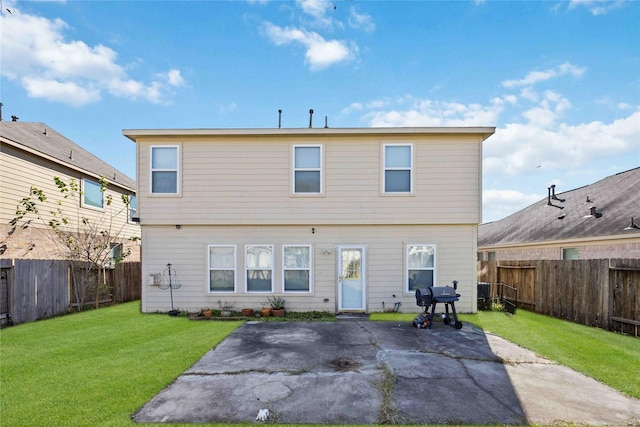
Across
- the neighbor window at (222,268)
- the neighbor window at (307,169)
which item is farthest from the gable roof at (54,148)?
the neighbor window at (307,169)

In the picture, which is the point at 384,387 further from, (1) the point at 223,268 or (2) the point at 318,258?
(1) the point at 223,268

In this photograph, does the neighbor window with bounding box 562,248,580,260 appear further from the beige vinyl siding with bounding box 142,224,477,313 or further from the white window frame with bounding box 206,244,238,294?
the white window frame with bounding box 206,244,238,294

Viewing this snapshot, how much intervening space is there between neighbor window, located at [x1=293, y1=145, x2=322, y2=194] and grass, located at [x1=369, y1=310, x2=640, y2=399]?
4047mm

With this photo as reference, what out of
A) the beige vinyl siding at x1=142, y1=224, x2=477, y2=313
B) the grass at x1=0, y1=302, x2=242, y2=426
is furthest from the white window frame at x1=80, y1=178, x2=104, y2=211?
the grass at x1=0, y1=302, x2=242, y2=426

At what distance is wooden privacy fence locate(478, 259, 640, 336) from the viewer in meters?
6.83

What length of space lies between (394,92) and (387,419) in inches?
406

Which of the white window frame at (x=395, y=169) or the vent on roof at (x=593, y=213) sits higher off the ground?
the white window frame at (x=395, y=169)

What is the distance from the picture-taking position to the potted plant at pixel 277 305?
865 centimetres

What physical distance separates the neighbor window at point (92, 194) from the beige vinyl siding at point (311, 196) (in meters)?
6.04

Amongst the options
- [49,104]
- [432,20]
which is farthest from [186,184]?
[49,104]

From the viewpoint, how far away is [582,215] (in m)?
12.7

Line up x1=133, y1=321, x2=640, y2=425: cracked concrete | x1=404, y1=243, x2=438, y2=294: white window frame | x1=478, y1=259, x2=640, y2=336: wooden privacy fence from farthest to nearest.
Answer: x1=404, y1=243, x2=438, y2=294: white window frame < x1=478, y1=259, x2=640, y2=336: wooden privacy fence < x1=133, y1=321, x2=640, y2=425: cracked concrete

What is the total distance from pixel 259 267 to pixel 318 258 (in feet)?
5.79

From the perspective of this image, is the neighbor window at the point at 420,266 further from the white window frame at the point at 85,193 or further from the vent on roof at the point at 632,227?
the white window frame at the point at 85,193
